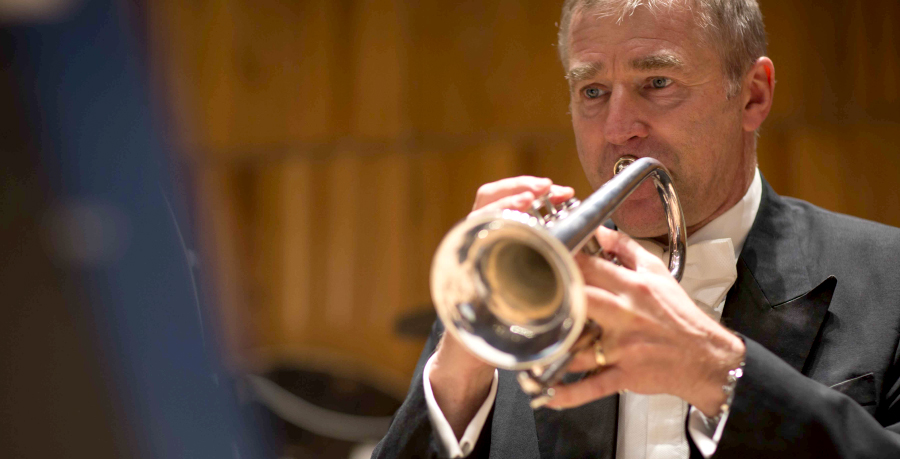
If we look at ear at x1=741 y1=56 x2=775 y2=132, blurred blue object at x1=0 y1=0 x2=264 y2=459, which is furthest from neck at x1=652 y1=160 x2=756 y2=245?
blurred blue object at x1=0 y1=0 x2=264 y2=459

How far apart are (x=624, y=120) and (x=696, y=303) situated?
451mm

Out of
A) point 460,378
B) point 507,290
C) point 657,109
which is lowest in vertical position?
point 460,378

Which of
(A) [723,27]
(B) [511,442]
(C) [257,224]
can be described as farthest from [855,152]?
(C) [257,224]

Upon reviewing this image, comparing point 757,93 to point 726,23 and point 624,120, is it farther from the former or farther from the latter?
point 624,120

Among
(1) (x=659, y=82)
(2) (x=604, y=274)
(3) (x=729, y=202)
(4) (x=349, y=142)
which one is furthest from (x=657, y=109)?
(4) (x=349, y=142)

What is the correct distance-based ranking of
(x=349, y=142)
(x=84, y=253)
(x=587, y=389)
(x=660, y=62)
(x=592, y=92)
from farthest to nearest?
(x=349, y=142), (x=592, y=92), (x=660, y=62), (x=587, y=389), (x=84, y=253)

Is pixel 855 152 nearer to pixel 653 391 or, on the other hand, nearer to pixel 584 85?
pixel 584 85

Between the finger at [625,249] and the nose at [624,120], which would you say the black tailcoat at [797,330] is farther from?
the nose at [624,120]

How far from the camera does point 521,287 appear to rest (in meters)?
1.23

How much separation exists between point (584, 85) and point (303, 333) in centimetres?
287

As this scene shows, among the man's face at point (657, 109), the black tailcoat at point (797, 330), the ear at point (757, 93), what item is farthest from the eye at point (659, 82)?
the black tailcoat at point (797, 330)

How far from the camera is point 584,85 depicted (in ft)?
6.21

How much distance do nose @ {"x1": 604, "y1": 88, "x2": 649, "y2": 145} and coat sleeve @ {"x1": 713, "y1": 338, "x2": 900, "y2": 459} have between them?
70 cm

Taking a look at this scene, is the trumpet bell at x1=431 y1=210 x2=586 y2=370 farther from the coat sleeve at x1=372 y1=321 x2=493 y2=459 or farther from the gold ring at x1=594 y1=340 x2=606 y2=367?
the coat sleeve at x1=372 y1=321 x2=493 y2=459
